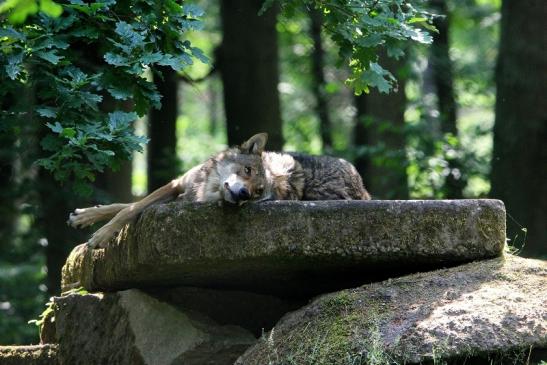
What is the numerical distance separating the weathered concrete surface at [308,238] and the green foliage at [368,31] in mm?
1129

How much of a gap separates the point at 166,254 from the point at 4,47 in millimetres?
1890

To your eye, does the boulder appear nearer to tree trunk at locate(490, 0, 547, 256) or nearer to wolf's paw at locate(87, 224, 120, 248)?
wolf's paw at locate(87, 224, 120, 248)

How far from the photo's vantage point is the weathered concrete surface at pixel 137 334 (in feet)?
21.8

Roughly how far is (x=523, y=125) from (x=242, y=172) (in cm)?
517

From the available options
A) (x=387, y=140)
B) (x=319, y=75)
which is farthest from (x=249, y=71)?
(x=319, y=75)

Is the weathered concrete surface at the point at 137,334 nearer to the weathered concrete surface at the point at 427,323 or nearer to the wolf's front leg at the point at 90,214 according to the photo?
the weathered concrete surface at the point at 427,323

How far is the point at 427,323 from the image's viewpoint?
18.2 ft

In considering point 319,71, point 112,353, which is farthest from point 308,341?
point 319,71

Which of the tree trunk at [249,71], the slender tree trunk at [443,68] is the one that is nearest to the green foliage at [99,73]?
the tree trunk at [249,71]

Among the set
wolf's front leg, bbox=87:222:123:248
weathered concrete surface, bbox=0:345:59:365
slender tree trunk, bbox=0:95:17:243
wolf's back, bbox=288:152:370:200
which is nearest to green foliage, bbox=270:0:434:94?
wolf's back, bbox=288:152:370:200

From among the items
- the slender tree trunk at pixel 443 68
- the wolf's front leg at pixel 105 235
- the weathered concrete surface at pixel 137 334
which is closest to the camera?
the weathered concrete surface at pixel 137 334

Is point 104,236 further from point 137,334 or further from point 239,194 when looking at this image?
point 239,194

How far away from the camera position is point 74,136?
622cm

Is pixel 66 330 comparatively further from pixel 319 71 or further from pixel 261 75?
pixel 319 71
